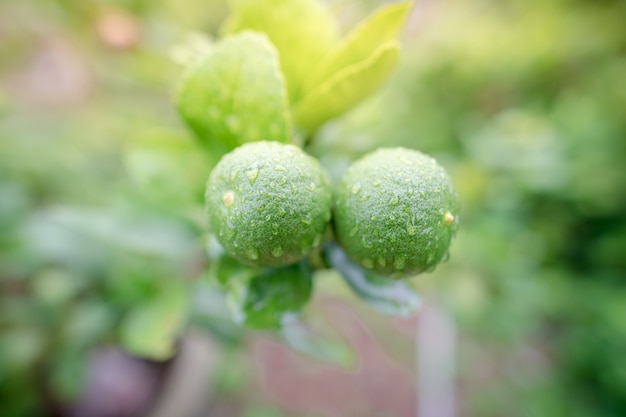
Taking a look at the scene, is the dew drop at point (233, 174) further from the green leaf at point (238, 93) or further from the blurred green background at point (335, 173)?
the blurred green background at point (335, 173)

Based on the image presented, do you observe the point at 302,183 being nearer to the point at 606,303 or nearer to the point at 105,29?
the point at 105,29

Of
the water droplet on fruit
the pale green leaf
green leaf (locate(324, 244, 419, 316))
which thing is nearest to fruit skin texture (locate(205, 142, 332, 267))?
the water droplet on fruit

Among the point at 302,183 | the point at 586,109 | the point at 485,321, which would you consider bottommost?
the point at 485,321

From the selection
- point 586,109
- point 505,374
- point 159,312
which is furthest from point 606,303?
point 159,312

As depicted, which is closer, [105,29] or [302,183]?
[302,183]

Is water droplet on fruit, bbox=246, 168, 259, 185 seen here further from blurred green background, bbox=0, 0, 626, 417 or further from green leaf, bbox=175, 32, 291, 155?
blurred green background, bbox=0, 0, 626, 417

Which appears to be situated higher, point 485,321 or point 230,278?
point 230,278
